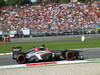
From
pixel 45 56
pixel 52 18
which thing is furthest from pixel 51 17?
pixel 45 56

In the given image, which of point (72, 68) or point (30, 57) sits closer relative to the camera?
point (72, 68)

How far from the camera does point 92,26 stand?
41.5 metres

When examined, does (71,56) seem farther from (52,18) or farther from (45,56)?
(52,18)

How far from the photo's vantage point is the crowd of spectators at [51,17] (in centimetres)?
4118

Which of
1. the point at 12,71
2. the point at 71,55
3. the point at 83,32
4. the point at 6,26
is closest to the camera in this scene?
the point at 12,71

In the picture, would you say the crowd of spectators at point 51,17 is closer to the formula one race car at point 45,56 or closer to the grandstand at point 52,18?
the grandstand at point 52,18

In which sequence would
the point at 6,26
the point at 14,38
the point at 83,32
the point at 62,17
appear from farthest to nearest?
the point at 62,17 < the point at 6,26 < the point at 83,32 < the point at 14,38

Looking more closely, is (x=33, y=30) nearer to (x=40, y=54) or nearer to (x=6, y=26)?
(x=6, y=26)

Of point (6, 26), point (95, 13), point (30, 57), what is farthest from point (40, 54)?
point (95, 13)

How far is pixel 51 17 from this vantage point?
4369 centimetres

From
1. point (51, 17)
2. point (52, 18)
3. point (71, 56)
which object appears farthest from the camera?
point (51, 17)

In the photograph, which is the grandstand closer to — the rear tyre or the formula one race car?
the formula one race car

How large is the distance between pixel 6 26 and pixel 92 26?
12.9m

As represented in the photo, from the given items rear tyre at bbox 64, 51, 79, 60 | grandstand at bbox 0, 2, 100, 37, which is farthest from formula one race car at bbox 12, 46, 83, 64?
grandstand at bbox 0, 2, 100, 37
